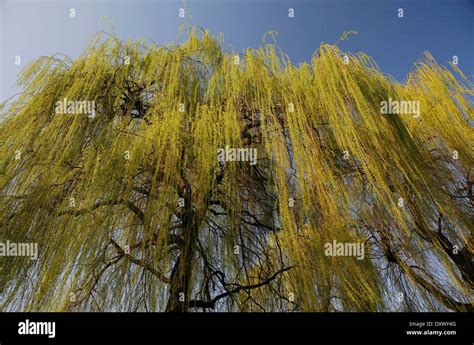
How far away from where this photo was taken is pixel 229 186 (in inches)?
78.2

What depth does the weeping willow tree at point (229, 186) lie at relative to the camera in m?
1.90

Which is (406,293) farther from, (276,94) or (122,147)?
(122,147)

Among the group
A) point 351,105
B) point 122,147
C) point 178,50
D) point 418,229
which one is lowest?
point 418,229

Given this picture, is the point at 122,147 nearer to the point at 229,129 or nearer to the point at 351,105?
the point at 229,129

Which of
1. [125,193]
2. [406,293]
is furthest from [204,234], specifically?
[406,293]

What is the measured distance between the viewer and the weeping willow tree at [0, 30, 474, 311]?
190 centimetres

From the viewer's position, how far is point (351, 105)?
2275 mm

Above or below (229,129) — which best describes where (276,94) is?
above
